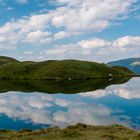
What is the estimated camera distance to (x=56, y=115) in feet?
249

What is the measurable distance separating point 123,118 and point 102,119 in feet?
15.5

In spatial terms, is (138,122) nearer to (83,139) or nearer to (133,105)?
(133,105)

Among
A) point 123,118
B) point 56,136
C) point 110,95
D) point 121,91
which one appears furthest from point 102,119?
point 121,91

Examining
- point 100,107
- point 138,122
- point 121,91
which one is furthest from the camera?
point 121,91

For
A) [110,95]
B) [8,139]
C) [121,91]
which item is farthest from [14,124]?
[121,91]

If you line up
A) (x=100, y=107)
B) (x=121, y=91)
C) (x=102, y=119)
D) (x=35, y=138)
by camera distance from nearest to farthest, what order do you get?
1. (x=35, y=138)
2. (x=102, y=119)
3. (x=100, y=107)
4. (x=121, y=91)

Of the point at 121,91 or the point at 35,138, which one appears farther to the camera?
the point at 121,91

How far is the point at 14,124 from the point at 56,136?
3574 cm

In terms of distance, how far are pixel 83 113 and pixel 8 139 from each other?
46.0 m

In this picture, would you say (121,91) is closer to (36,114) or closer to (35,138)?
(36,114)

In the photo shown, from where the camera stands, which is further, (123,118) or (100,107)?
(100,107)

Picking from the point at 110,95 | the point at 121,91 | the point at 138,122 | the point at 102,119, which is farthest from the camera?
the point at 121,91

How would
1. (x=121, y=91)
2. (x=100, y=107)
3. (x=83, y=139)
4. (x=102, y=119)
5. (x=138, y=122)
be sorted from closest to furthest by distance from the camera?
1. (x=83, y=139)
2. (x=138, y=122)
3. (x=102, y=119)
4. (x=100, y=107)
5. (x=121, y=91)

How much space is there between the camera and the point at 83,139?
29.7 meters
